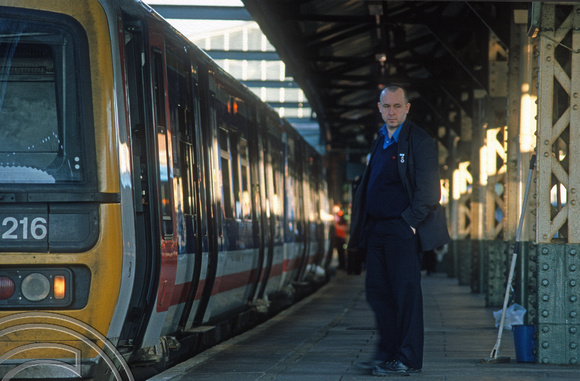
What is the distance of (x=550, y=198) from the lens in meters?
7.68

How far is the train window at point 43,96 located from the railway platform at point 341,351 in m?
1.83

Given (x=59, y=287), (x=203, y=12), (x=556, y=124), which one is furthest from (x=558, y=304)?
(x=203, y=12)

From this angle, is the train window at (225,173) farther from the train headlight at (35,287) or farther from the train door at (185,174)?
the train headlight at (35,287)

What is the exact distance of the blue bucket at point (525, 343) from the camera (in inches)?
302

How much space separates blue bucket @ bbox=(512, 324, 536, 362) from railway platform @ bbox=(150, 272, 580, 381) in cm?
10

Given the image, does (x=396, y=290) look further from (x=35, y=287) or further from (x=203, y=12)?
(x=203, y=12)

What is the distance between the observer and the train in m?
5.49

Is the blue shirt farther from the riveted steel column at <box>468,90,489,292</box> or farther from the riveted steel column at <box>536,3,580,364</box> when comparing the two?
the riveted steel column at <box>468,90,489,292</box>

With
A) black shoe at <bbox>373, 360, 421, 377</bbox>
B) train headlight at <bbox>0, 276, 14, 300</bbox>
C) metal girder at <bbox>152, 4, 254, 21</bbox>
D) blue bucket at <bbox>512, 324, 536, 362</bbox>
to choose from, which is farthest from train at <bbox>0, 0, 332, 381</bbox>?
metal girder at <bbox>152, 4, 254, 21</bbox>

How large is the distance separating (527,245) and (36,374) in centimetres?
719

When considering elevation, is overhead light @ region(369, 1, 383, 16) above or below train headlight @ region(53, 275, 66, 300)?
above

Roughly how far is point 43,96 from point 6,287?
3.63ft

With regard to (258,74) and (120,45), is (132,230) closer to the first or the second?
(120,45)

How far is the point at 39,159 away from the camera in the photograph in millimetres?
5688
